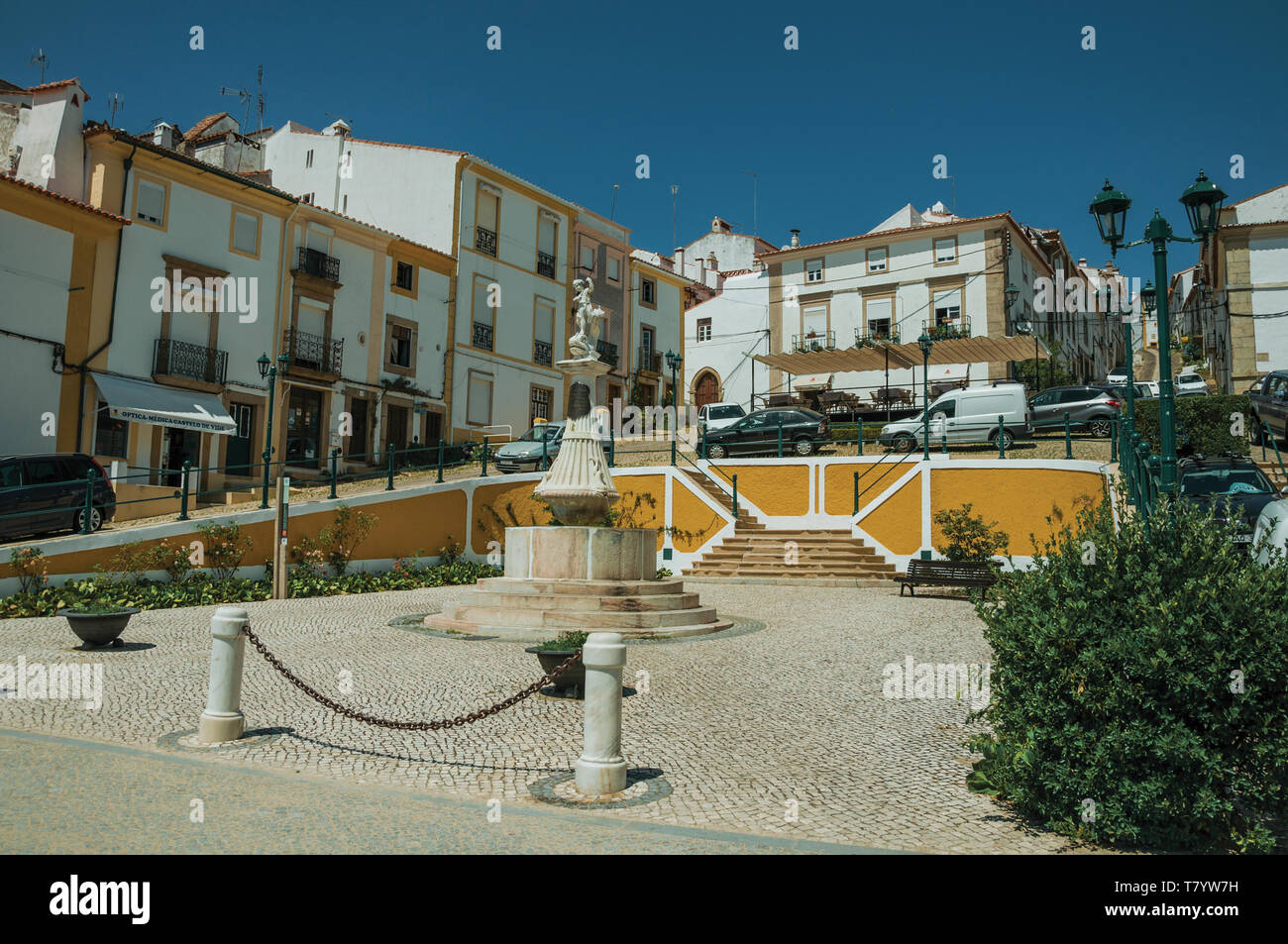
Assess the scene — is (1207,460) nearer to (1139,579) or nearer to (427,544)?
(1139,579)

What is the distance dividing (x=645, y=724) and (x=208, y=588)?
9.62 meters

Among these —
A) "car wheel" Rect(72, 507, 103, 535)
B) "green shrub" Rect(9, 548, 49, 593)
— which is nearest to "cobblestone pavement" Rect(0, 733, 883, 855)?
"green shrub" Rect(9, 548, 49, 593)

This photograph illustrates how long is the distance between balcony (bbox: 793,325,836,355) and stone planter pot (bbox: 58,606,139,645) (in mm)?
31137

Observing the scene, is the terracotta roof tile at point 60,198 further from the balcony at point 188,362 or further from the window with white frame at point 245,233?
the window with white frame at point 245,233

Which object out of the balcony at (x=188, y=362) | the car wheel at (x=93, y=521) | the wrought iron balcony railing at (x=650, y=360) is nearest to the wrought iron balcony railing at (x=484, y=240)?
the wrought iron balcony railing at (x=650, y=360)

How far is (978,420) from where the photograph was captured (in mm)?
21469

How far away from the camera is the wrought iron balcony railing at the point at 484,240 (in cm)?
3106

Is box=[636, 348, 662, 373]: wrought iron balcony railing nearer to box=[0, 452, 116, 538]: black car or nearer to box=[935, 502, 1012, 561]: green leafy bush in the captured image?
box=[935, 502, 1012, 561]: green leafy bush

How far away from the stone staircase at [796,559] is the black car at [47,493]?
11267mm

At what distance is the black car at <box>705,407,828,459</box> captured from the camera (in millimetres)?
21859

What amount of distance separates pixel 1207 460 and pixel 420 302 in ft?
77.3

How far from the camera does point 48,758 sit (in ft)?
16.6

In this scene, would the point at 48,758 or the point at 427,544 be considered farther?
the point at 427,544
